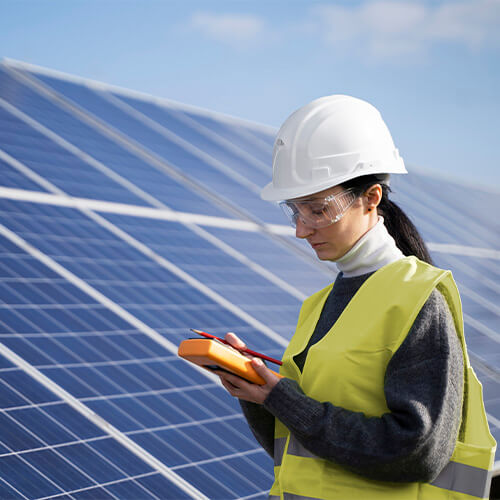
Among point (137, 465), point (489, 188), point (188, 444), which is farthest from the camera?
point (489, 188)

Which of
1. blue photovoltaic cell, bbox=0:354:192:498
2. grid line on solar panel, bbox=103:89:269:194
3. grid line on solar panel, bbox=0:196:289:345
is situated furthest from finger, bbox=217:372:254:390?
grid line on solar panel, bbox=103:89:269:194

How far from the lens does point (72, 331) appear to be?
16.8 feet

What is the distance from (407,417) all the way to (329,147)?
887mm

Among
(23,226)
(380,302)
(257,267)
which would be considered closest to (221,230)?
(257,267)

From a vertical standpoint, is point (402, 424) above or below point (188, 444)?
above

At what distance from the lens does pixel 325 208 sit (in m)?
2.46

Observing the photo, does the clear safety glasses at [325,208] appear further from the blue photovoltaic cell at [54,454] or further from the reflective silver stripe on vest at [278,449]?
the blue photovoltaic cell at [54,454]

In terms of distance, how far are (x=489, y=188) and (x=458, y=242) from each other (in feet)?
25.6

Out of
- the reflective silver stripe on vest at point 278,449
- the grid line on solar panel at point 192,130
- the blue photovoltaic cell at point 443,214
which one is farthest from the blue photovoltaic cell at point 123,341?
the blue photovoltaic cell at point 443,214

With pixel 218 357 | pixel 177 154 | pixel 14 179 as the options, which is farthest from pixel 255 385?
pixel 177 154

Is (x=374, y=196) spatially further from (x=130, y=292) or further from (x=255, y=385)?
(x=130, y=292)

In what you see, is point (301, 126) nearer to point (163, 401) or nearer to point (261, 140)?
point (163, 401)

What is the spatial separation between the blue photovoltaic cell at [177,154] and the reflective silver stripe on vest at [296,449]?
6.82 m

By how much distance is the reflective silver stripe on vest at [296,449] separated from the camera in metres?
2.40
